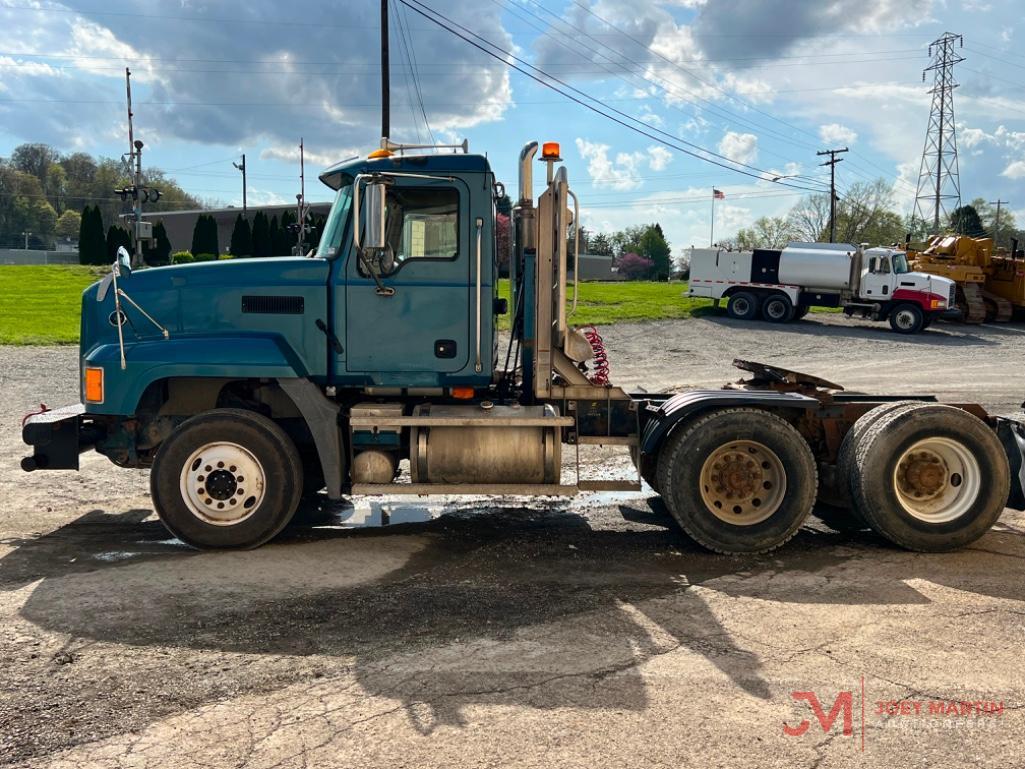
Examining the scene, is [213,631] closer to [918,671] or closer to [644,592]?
[644,592]

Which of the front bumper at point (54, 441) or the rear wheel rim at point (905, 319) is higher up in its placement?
the rear wheel rim at point (905, 319)

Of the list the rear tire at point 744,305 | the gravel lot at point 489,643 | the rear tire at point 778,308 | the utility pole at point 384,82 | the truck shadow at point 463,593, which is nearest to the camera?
the gravel lot at point 489,643

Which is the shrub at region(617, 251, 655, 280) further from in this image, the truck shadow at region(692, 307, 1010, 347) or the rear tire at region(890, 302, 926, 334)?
the rear tire at region(890, 302, 926, 334)

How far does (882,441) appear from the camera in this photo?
641 cm

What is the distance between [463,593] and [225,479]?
2.12 meters

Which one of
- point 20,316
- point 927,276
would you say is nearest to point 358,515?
point 20,316

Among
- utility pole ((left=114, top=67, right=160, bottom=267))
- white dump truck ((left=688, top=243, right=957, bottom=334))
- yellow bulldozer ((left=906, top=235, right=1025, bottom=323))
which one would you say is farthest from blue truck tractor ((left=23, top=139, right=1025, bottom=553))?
yellow bulldozer ((left=906, top=235, right=1025, bottom=323))

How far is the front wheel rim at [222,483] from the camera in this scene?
6.34 meters

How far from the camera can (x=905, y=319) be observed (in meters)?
28.2

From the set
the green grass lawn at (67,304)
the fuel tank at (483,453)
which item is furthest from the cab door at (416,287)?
the green grass lawn at (67,304)

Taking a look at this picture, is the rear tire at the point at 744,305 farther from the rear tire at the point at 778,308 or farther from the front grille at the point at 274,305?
the front grille at the point at 274,305

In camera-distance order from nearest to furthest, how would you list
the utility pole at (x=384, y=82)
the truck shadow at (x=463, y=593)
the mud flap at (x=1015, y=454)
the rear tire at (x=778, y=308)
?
1. the truck shadow at (x=463, y=593)
2. the mud flap at (x=1015, y=454)
3. the utility pole at (x=384, y=82)
4. the rear tire at (x=778, y=308)

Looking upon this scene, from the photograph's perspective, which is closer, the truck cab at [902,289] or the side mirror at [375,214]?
the side mirror at [375,214]

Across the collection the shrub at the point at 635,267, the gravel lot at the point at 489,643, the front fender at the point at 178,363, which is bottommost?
the gravel lot at the point at 489,643
